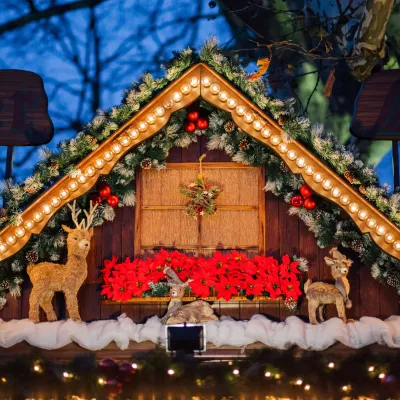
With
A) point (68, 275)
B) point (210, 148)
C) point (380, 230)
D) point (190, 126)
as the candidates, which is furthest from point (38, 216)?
point (380, 230)

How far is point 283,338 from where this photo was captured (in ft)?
20.6

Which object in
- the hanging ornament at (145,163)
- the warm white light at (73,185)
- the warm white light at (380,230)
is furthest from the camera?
the hanging ornament at (145,163)

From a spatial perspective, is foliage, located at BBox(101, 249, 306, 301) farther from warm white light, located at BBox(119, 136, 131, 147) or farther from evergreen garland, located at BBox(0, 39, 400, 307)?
warm white light, located at BBox(119, 136, 131, 147)

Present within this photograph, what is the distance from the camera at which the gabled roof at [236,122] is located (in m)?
6.10

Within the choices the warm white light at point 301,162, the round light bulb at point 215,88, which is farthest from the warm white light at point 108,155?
the warm white light at point 301,162

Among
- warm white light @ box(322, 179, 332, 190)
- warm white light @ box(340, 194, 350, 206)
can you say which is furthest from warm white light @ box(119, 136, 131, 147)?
warm white light @ box(340, 194, 350, 206)

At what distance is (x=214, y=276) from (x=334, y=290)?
3.34 feet

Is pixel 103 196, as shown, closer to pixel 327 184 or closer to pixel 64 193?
pixel 64 193

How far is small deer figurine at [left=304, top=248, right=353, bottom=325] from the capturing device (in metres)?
6.45

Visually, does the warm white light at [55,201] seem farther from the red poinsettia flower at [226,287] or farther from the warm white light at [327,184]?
the warm white light at [327,184]

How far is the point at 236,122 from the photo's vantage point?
244 inches

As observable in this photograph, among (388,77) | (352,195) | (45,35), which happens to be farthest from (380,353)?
(45,35)

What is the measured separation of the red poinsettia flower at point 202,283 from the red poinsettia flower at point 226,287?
0.06 meters

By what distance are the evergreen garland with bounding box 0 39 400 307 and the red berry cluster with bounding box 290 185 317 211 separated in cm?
9
